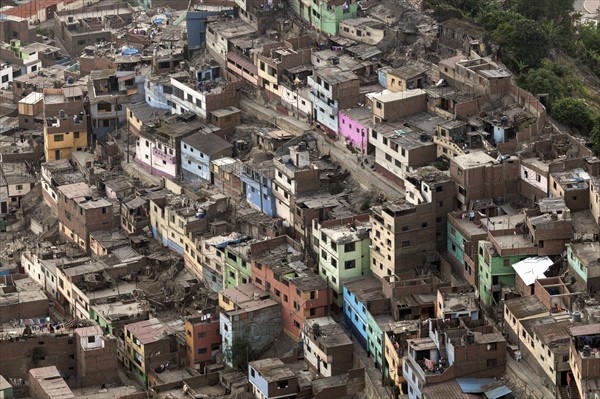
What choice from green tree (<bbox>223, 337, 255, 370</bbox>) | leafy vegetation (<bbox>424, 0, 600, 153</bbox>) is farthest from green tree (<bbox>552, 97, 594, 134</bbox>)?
green tree (<bbox>223, 337, 255, 370</bbox>)

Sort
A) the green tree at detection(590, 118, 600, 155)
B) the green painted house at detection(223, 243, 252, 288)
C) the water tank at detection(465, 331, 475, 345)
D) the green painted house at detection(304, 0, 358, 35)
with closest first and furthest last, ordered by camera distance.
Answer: the water tank at detection(465, 331, 475, 345) < the green painted house at detection(223, 243, 252, 288) < the green tree at detection(590, 118, 600, 155) < the green painted house at detection(304, 0, 358, 35)

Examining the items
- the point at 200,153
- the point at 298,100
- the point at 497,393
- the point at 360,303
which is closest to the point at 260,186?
the point at 200,153

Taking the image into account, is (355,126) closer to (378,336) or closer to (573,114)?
(573,114)

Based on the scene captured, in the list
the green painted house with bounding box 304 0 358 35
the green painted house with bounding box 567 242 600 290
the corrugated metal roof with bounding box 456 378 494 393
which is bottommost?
the corrugated metal roof with bounding box 456 378 494 393

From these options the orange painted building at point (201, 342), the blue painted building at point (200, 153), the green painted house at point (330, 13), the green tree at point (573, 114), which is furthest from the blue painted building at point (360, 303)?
the green painted house at point (330, 13)

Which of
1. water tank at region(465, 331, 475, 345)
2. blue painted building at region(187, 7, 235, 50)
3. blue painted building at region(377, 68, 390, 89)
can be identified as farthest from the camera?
blue painted building at region(187, 7, 235, 50)

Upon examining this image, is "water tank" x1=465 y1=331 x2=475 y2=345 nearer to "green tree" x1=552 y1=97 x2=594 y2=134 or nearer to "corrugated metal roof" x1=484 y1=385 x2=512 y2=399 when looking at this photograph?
"corrugated metal roof" x1=484 y1=385 x2=512 y2=399

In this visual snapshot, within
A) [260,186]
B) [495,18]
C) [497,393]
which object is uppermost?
[495,18]
